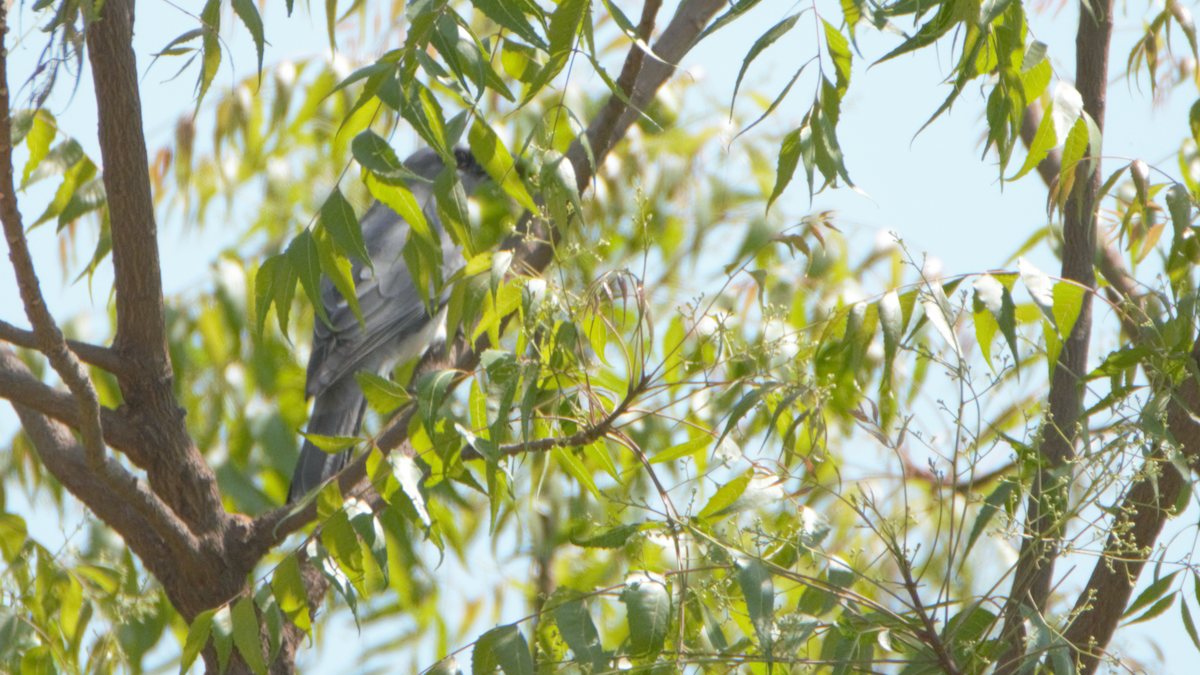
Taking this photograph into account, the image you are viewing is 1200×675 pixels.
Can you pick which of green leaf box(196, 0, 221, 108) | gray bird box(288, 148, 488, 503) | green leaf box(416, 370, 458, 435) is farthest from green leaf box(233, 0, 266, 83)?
gray bird box(288, 148, 488, 503)

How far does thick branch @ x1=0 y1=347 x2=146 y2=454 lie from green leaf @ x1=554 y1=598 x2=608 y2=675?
91cm

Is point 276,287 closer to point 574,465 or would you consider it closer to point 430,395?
point 430,395

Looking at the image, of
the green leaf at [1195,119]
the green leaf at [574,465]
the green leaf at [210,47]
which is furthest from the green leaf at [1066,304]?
the green leaf at [210,47]

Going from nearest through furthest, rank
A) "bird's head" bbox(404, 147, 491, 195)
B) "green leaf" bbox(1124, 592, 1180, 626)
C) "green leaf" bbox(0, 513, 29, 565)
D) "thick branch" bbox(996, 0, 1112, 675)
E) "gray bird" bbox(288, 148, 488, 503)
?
"green leaf" bbox(1124, 592, 1180, 626), "thick branch" bbox(996, 0, 1112, 675), "green leaf" bbox(0, 513, 29, 565), "gray bird" bbox(288, 148, 488, 503), "bird's head" bbox(404, 147, 491, 195)

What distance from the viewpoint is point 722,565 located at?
1.21m

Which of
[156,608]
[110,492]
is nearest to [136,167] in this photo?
[110,492]

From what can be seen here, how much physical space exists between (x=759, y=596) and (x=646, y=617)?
124mm

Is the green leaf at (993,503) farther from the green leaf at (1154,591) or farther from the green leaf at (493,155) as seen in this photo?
the green leaf at (493,155)

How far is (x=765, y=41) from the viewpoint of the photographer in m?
1.03

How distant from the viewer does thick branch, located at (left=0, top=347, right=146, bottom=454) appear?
68.1 inches

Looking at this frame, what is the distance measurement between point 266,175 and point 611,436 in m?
1.68

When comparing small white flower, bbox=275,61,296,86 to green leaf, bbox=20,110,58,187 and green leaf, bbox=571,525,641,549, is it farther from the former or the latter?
green leaf, bbox=571,525,641,549

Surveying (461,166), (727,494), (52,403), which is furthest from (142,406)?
(461,166)

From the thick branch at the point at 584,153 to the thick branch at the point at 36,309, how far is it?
32cm
